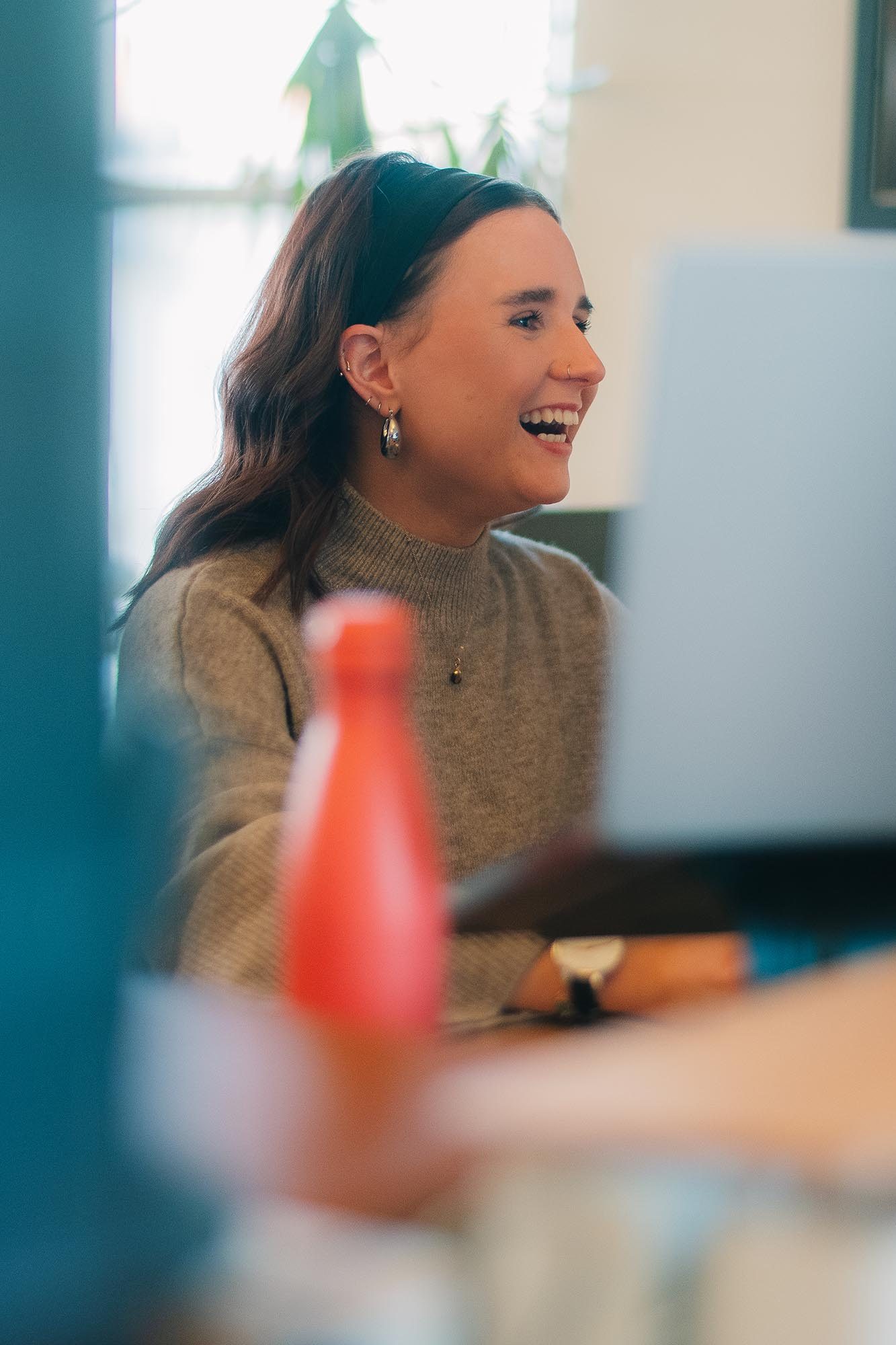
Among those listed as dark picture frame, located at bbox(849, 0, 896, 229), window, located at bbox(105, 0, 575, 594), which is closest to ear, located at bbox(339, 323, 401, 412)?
window, located at bbox(105, 0, 575, 594)

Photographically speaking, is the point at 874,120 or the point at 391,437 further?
the point at 874,120

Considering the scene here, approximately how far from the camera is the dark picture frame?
2709 millimetres

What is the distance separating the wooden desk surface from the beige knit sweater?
0.20 metres

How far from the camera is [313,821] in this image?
19.4 inches

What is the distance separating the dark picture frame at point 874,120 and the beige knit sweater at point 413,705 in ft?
5.34

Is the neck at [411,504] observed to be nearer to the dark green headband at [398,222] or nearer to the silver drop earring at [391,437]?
the silver drop earring at [391,437]

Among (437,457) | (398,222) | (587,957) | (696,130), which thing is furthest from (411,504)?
(696,130)

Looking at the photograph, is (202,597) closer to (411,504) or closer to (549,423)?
(411,504)

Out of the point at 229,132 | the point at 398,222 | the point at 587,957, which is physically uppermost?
the point at 229,132

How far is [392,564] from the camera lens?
1.30 meters

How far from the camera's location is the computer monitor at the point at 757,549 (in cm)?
56

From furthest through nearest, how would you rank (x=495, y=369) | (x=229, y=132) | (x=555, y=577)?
1. (x=229, y=132)
2. (x=555, y=577)
3. (x=495, y=369)

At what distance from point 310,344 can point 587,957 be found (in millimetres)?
783

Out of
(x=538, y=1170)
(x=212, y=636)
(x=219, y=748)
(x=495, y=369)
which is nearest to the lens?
(x=538, y=1170)
